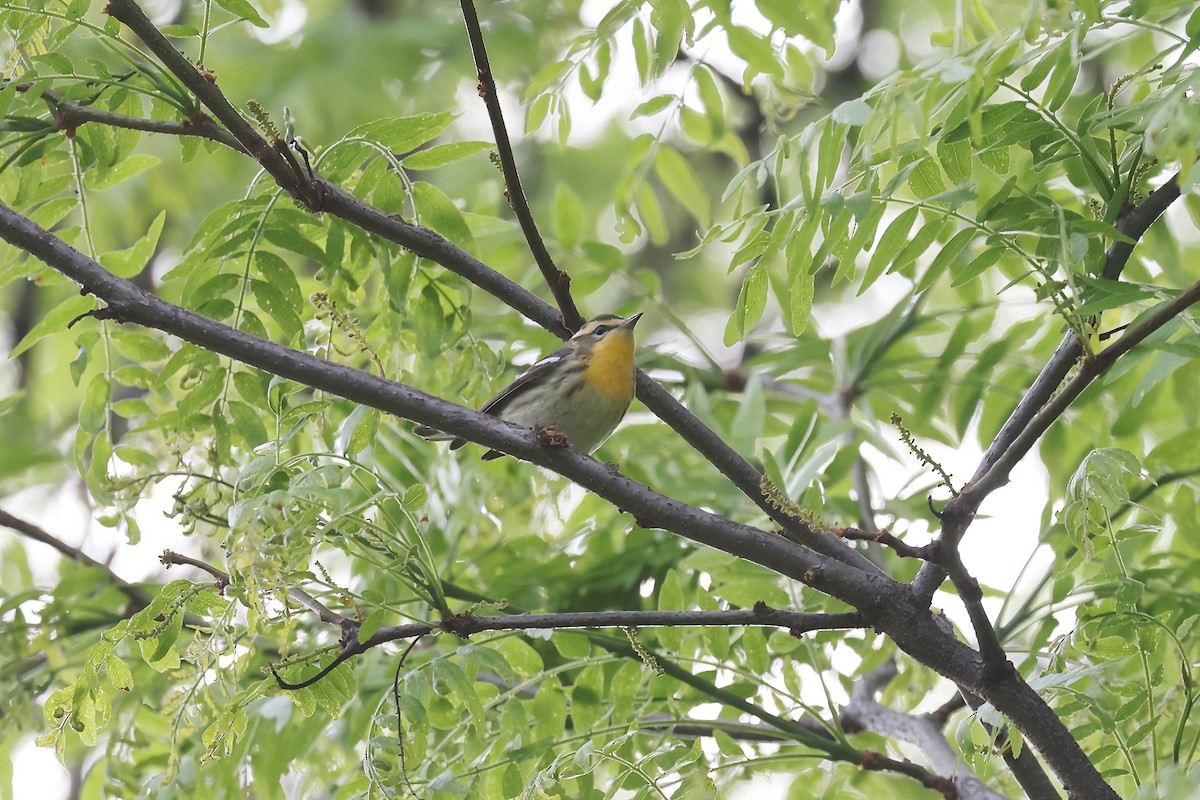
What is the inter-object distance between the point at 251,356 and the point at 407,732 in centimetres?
114

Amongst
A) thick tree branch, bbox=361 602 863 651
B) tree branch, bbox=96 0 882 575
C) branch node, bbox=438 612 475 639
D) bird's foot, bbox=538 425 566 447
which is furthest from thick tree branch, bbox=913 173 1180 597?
branch node, bbox=438 612 475 639

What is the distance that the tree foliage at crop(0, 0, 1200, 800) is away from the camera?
2529mm

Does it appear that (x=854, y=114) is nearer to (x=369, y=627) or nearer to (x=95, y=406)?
(x=369, y=627)

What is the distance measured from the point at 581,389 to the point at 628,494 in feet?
7.36

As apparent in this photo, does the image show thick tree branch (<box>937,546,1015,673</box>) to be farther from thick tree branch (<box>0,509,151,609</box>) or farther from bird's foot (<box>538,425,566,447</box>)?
thick tree branch (<box>0,509,151,609</box>)

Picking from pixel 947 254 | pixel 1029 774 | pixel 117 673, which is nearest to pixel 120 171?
pixel 117 673

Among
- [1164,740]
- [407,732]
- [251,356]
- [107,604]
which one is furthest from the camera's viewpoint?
[107,604]

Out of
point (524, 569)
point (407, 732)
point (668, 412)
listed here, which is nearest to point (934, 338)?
point (524, 569)

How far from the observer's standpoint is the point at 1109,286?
2373 mm

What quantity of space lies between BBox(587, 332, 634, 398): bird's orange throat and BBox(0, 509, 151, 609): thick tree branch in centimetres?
198

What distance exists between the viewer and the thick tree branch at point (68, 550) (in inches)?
135

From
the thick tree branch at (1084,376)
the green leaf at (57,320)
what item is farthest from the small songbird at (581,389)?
the thick tree branch at (1084,376)

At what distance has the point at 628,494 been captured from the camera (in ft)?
9.03

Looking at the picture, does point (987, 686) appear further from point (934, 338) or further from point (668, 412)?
point (934, 338)
